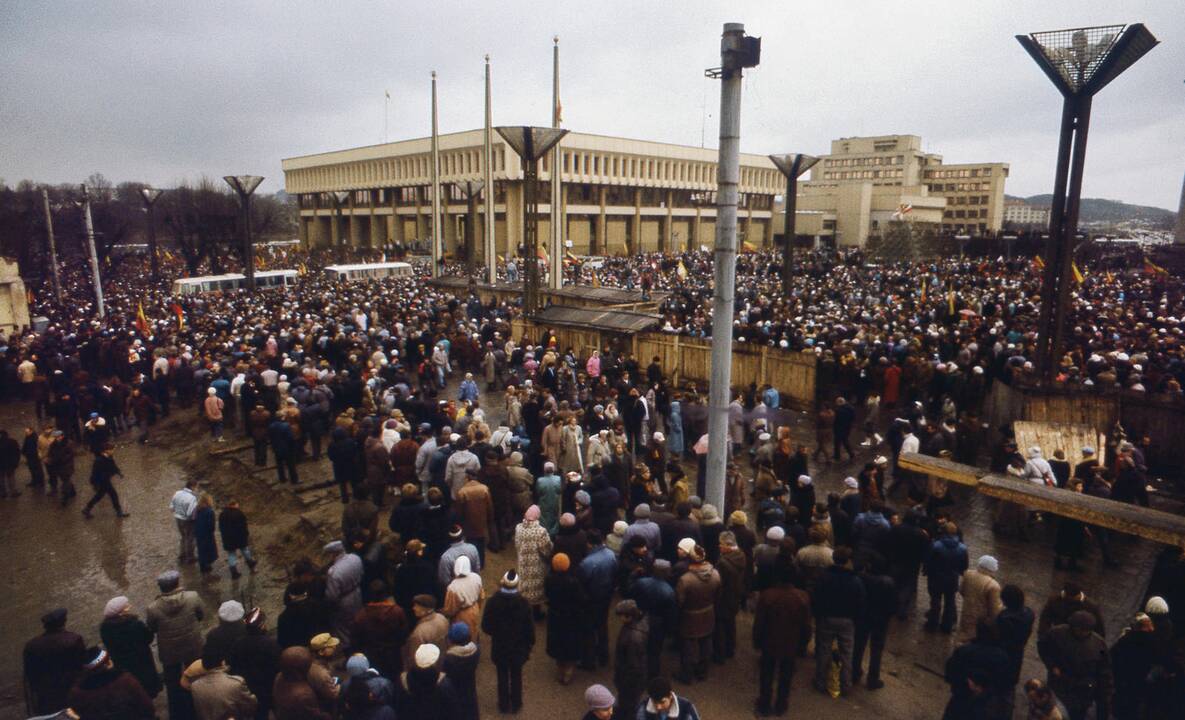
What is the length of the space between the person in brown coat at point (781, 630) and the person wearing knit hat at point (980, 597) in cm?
159

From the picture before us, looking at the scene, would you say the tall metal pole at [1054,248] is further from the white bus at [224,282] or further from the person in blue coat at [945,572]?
the white bus at [224,282]

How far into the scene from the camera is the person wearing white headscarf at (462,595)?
576 cm

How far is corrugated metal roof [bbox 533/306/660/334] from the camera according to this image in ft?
57.5

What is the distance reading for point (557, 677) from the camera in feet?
21.0

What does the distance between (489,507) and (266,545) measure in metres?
3.86

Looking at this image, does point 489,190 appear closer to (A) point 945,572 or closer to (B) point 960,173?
(A) point 945,572

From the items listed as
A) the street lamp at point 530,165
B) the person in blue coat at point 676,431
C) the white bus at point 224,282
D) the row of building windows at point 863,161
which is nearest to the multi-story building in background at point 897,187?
the row of building windows at point 863,161

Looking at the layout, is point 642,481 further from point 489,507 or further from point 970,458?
point 970,458

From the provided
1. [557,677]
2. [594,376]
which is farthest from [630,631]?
[594,376]

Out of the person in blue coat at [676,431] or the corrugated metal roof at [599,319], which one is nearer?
the person in blue coat at [676,431]

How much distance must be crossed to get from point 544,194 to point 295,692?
199 ft

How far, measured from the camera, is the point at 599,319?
733 inches

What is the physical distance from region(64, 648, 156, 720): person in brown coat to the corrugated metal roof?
1365cm

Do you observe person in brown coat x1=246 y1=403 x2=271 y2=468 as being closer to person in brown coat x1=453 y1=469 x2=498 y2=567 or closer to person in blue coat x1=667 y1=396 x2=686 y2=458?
person in brown coat x1=453 y1=469 x2=498 y2=567
